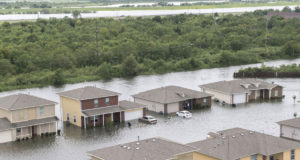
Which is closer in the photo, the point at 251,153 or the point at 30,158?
the point at 251,153

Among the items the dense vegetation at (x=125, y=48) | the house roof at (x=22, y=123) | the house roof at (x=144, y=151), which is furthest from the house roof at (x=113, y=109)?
the dense vegetation at (x=125, y=48)

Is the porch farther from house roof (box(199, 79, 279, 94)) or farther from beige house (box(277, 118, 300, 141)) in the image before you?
beige house (box(277, 118, 300, 141))

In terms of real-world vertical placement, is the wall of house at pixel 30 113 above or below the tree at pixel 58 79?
above

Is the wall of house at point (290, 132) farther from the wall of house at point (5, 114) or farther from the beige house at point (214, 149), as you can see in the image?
the wall of house at point (5, 114)

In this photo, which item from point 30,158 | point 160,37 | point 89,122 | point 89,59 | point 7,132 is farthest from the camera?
point 160,37

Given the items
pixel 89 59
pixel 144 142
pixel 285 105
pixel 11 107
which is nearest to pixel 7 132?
pixel 11 107

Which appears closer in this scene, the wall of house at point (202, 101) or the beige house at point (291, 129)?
the beige house at point (291, 129)

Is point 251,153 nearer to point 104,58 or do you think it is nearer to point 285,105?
point 285,105
